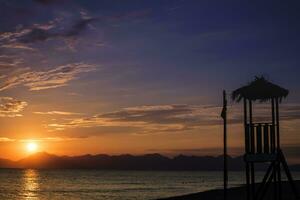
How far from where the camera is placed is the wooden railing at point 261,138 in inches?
869

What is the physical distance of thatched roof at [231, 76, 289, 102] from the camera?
22.8 m

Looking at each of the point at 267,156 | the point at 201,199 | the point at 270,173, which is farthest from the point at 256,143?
the point at 201,199

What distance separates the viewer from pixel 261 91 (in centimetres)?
2283

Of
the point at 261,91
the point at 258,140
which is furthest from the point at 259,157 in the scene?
the point at 261,91

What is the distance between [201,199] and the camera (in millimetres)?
46969

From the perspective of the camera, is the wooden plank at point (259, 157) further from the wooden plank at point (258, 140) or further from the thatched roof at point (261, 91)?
the thatched roof at point (261, 91)

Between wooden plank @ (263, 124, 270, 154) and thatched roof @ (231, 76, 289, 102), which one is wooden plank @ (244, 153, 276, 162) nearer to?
wooden plank @ (263, 124, 270, 154)

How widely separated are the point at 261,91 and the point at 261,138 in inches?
92.0

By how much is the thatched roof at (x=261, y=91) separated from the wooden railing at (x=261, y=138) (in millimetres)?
1582

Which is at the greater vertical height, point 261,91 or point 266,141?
point 261,91

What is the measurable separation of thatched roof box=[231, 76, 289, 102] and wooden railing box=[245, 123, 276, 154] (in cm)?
158

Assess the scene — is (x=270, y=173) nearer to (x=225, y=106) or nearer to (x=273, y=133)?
(x=273, y=133)

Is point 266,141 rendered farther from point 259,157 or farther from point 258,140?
point 259,157

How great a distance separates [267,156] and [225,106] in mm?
3647
